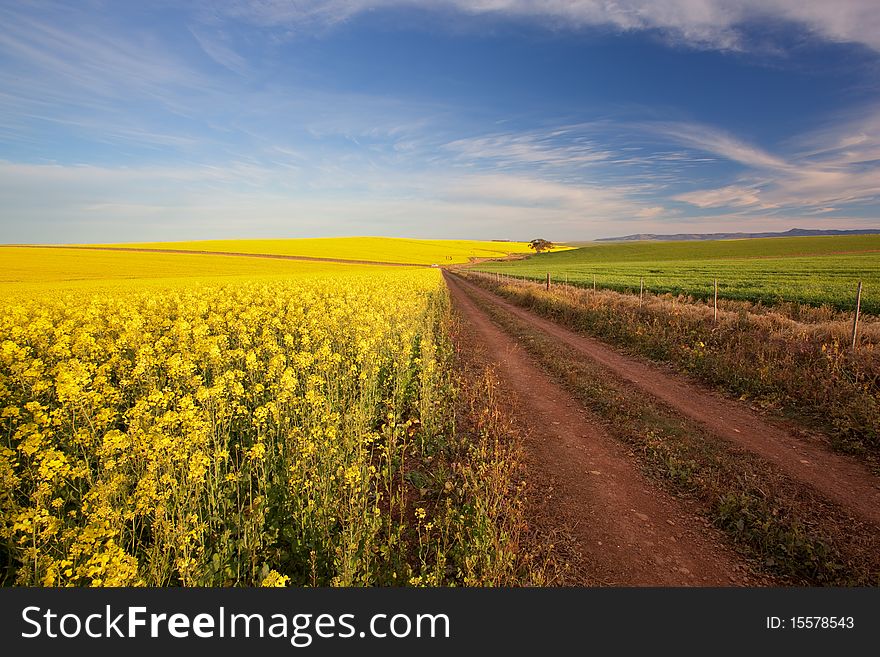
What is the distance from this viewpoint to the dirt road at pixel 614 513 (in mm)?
4266

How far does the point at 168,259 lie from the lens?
2522 inches

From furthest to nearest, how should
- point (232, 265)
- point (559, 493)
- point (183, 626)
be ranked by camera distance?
point (232, 265)
point (559, 493)
point (183, 626)

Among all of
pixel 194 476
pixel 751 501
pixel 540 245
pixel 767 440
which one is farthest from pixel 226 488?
pixel 540 245

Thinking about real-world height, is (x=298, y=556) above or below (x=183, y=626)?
below

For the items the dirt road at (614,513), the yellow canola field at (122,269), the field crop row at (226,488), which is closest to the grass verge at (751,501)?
the dirt road at (614,513)

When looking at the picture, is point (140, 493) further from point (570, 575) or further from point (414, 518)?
point (570, 575)

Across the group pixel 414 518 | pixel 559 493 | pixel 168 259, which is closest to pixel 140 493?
pixel 414 518

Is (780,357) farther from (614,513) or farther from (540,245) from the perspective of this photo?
(540,245)

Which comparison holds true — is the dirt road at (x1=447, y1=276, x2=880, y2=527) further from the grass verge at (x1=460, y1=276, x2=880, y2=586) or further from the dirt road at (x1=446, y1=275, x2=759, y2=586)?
the dirt road at (x1=446, y1=275, x2=759, y2=586)

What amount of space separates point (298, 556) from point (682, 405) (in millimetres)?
8462

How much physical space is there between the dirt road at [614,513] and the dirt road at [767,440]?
7.00 feet

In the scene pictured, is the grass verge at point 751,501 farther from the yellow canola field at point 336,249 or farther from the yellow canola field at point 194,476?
the yellow canola field at point 336,249

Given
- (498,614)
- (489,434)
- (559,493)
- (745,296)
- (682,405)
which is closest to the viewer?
(498,614)

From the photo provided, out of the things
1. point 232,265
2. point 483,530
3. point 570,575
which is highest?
point 232,265
